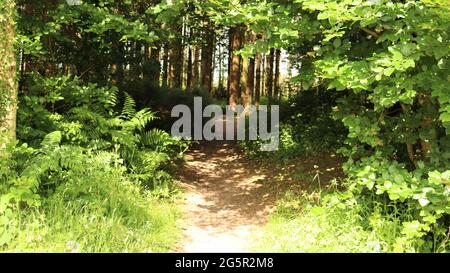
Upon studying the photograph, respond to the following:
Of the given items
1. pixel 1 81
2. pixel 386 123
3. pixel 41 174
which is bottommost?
pixel 41 174

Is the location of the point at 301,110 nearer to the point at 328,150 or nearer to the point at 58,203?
the point at 328,150

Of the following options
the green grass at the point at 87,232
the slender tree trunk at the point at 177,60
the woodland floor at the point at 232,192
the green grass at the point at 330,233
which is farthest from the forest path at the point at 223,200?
the slender tree trunk at the point at 177,60

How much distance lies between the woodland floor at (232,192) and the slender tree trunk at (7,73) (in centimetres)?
275

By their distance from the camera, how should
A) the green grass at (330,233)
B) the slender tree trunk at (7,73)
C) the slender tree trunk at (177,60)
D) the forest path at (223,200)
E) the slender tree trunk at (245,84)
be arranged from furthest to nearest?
the slender tree trunk at (245,84), the slender tree trunk at (177,60), the forest path at (223,200), the slender tree trunk at (7,73), the green grass at (330,233)

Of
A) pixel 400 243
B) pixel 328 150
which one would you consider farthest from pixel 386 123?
pixel 328 150

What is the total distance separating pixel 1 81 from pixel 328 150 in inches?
259

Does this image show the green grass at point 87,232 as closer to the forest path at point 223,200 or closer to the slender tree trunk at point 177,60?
the forest path at point 223,200

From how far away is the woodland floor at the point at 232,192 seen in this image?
583 cm

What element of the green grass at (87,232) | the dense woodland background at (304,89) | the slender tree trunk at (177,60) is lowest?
the green grass at (87,232)

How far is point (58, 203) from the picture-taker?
16.2ft

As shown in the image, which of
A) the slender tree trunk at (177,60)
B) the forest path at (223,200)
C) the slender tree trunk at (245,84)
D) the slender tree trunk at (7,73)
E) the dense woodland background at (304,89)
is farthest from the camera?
the slender tree trunk at (245,84)

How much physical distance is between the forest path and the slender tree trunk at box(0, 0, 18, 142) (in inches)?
109

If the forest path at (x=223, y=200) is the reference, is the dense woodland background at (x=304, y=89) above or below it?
above
